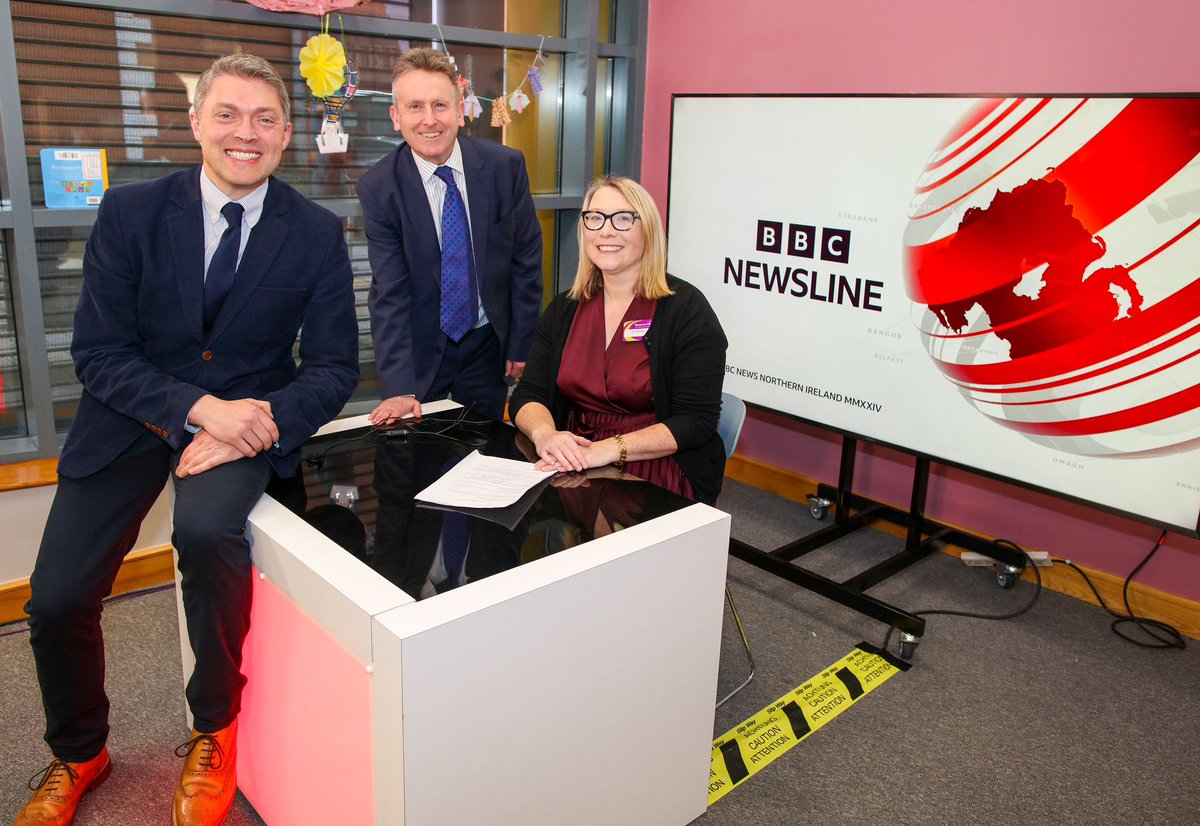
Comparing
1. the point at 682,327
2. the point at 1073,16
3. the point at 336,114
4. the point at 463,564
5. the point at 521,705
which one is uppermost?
the point at 1073,16

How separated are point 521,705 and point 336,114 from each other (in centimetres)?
239

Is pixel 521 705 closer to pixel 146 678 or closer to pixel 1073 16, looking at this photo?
pixel 146 678

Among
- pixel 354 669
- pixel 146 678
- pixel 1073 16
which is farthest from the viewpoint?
pixel 1073 16

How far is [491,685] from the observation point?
58.4 inches

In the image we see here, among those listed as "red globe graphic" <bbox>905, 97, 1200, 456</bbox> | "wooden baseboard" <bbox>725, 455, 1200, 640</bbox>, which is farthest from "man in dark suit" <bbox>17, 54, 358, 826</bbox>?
"wooden baseboard" <bbox>725, 455, 1200, 640</bbox>

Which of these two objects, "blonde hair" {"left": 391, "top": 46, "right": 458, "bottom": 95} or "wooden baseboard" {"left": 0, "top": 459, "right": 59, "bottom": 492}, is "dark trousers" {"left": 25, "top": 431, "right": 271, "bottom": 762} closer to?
"wooden baseboard" {"left": 0, "top": 459, "right": 59, "bottom": 492}

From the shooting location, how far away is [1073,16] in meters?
2.79

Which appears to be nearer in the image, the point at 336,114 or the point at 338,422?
the point at 338,422

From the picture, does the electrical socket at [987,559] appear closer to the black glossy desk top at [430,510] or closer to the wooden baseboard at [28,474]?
the black glossy desk top at [430,510]

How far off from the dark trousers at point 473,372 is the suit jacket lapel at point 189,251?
3.18ft

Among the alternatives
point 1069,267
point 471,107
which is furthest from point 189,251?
point 1069,267

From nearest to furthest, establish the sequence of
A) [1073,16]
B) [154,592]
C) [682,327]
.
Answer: [682,327], [1073,16], [154,592]

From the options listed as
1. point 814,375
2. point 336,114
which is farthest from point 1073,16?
point 336,114

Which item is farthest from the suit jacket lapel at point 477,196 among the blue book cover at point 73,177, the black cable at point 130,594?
the black cable at point 130,594
